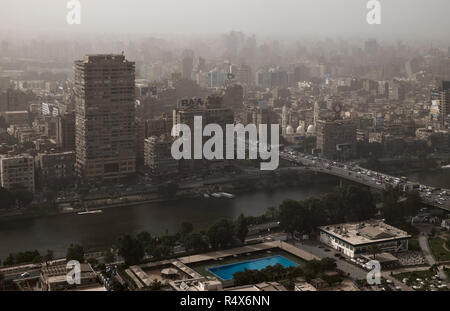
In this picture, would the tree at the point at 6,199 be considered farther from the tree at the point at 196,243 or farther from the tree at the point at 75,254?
the tree at the point at 196,243

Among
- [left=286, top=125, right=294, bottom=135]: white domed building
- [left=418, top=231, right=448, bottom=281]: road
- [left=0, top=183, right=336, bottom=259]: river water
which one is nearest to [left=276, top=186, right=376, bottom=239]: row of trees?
[left=418, top=231, right=448, bottom=281]: road

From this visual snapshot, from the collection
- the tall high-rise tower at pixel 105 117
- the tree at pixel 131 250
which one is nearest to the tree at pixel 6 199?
the tall high-rise tower at pixel 105 117

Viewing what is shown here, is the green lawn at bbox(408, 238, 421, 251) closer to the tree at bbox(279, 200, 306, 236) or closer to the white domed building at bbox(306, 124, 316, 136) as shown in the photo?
the tree at bbox(279, 200, 306, 236)

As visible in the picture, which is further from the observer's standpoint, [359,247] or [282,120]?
[282,120]

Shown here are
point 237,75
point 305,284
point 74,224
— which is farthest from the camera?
point 237,75
